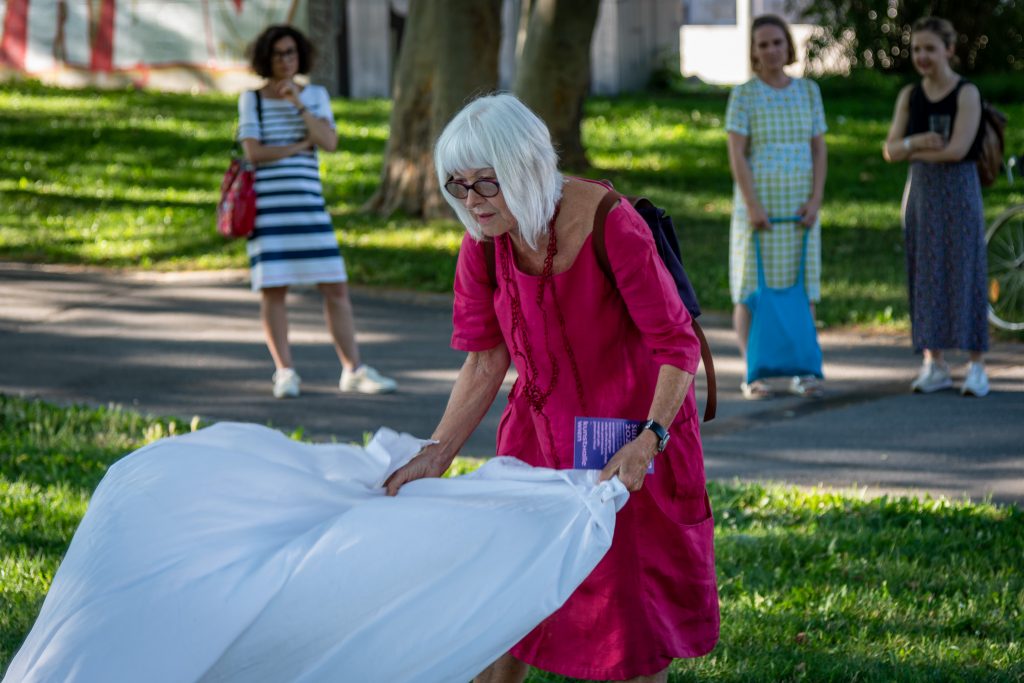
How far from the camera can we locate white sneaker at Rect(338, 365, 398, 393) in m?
9.20

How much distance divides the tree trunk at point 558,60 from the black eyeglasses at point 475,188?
1310cm

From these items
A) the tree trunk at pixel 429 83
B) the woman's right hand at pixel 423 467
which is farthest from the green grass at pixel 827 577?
the tree trunk at pixel 429 83

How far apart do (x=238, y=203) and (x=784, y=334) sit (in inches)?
131

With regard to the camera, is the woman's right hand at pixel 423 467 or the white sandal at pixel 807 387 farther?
the white sandal at pixel 807 387

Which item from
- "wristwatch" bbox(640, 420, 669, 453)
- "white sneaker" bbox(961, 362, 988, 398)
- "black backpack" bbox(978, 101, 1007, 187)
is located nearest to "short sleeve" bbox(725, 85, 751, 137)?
"black backpack" bbox(978, 101, 1007, 187)

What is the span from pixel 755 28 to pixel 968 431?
8.76 ft

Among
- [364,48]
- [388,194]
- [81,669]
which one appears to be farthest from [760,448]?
[364,48]

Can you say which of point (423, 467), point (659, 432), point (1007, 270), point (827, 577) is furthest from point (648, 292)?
point (1007, 270)

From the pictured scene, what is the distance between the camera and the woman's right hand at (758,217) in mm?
8586

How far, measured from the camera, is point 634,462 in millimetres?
3631

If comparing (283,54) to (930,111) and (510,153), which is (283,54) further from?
(510,153)

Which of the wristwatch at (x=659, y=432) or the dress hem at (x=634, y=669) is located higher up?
the wristwatch at (x=659, y=432)

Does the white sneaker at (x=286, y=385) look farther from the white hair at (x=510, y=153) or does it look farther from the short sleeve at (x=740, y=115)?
the white hair at (x=510, y=153)

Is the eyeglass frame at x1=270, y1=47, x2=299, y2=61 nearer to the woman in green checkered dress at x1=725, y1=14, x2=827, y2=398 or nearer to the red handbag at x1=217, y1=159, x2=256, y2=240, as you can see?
the red handbag at x1=217, y1=159, x2=256, y2=240
